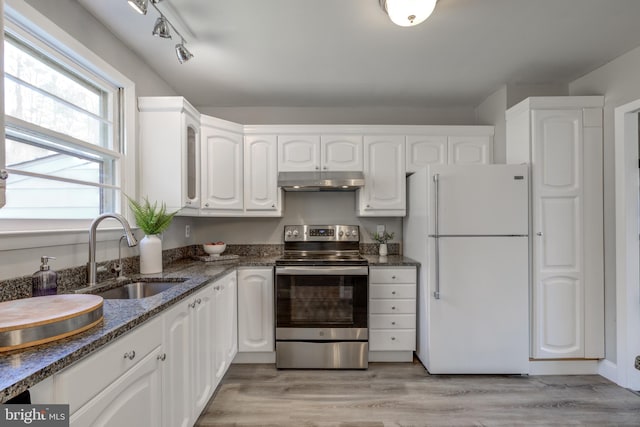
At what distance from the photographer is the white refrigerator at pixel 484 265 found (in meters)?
2.47

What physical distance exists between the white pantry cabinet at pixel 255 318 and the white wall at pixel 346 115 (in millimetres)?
1706

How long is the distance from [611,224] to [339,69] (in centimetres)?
242

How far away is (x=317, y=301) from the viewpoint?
8.71ft

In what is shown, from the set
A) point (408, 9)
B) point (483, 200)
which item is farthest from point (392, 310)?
point (408, 9)

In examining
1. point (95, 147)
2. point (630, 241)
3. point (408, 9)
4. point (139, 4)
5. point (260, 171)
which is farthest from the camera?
point (260, 171)

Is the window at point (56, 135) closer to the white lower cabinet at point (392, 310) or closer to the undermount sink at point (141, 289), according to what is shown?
the undermount sink at point (141, 289)

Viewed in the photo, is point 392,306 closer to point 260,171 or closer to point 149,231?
point 260,171

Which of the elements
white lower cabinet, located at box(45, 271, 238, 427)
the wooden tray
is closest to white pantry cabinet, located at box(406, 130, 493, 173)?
white lower cabinet, located at box(45, 271, 238, 427)

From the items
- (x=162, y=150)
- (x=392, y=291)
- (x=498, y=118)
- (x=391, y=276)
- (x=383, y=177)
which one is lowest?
(x=392, y=291)

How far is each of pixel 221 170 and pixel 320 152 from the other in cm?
94

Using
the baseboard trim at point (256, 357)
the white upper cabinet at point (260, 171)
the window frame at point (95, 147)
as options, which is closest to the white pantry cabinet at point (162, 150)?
the window frame at point (95, 147)

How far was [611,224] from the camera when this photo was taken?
244 centimetres

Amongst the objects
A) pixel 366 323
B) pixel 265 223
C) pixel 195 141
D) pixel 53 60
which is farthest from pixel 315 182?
pixel 53 60

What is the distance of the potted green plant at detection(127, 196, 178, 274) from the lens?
84.4 inches
